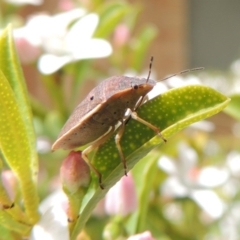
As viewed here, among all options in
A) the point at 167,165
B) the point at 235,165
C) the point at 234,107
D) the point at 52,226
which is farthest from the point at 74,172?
the point at 235,165

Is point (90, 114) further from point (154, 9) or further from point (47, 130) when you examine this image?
point (154, 9)

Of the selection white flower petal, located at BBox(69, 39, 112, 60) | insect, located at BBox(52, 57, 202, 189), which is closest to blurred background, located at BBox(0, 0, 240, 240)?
white flower petal, located at BBox(69, 39, 112, 60)

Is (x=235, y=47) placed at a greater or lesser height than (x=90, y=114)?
lesser

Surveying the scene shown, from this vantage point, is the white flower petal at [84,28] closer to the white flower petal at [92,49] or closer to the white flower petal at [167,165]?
the white flower petal at [92,49]

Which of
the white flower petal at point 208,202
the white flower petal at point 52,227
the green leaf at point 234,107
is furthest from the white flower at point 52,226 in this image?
the white flower petal at point 208,202

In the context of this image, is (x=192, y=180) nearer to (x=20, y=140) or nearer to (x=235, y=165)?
(x=235, y=165)

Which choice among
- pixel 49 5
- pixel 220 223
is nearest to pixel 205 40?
pixel 49 5
